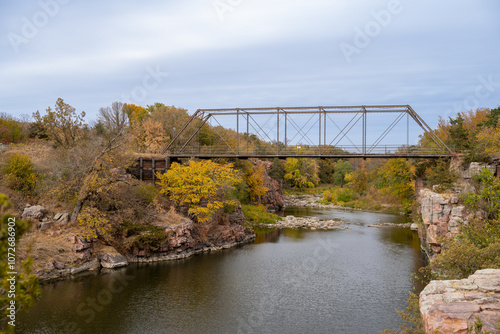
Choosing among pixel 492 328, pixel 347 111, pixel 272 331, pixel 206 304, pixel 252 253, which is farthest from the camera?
pixel 347 111

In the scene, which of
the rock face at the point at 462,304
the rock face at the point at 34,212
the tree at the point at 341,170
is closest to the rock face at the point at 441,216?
the rock face at the point at 462,304

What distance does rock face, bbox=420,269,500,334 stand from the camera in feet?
35.1

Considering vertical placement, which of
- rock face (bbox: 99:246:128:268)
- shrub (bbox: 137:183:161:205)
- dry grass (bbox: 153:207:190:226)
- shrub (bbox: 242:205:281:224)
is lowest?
rock face (bbox: 99:246:128:268)

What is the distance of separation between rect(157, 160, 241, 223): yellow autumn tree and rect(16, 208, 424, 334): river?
4537 millimetres

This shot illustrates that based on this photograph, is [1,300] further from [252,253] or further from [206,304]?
[252,253]

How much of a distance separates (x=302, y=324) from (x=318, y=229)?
1066 inches

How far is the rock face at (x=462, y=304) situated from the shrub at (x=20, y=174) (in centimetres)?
2969

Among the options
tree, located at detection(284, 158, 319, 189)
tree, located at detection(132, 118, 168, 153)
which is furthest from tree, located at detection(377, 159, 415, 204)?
tree, located at detection(284, 158, 319, 189)

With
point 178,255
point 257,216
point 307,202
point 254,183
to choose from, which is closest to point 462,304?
point 178,255

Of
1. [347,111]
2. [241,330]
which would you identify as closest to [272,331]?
[241,330]

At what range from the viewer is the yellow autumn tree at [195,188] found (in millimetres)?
36156

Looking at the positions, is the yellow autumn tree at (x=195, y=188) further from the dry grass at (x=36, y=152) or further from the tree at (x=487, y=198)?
the tree at (x=487, y=198)

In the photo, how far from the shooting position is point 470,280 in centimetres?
1298

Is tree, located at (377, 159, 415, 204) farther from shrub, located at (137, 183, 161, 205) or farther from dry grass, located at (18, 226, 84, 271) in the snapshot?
dry grass, located at (18, 226, 84, 271)
